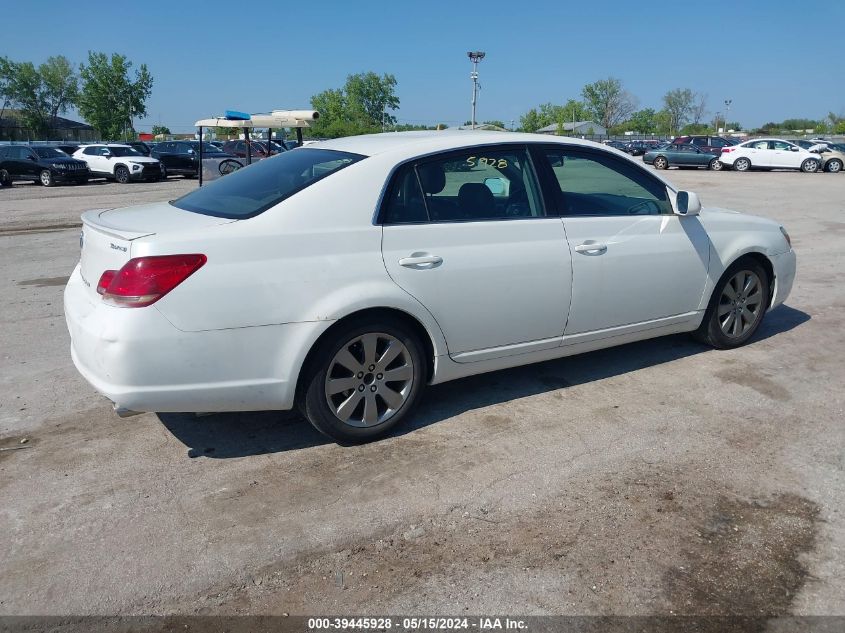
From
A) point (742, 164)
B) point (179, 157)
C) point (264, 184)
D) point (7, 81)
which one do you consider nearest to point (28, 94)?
point (7, 81)

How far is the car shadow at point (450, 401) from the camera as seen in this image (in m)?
4.07

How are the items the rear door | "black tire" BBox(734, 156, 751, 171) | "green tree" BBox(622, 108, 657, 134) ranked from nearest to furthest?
the rear door < "black tire" BBox(734, 156, 751, 171) < "green tree" BBox(622, 108, 657, 134)

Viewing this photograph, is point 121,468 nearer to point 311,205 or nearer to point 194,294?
point 194,294

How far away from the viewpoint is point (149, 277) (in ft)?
11.1

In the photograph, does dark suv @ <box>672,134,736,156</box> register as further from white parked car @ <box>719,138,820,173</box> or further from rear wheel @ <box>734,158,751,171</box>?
white parked car @ <box>719,138,820,173</box>

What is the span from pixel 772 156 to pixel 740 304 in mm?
31242

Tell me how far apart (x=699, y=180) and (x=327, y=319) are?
1027 inches

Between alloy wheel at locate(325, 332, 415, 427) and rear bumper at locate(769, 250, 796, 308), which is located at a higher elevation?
rear bumper at locate(769, 250, 796, 308)

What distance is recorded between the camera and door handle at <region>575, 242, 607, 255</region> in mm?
4508

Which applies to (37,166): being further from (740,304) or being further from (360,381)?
(740,304)

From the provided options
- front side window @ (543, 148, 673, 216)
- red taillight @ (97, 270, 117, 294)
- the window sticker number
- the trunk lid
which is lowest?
red taillight @ (97, 270, 117, 294)

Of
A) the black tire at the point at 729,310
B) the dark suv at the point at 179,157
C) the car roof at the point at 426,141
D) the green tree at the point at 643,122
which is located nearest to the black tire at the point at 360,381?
the car roof at the point at 426,141

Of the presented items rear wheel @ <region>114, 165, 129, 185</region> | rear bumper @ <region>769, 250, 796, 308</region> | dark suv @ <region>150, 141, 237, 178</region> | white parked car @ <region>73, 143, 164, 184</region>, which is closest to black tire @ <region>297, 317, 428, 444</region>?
rear bumper @ <region>769, 250, 796, 308</region>

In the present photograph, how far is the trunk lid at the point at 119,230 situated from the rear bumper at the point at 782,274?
14.0 feet
